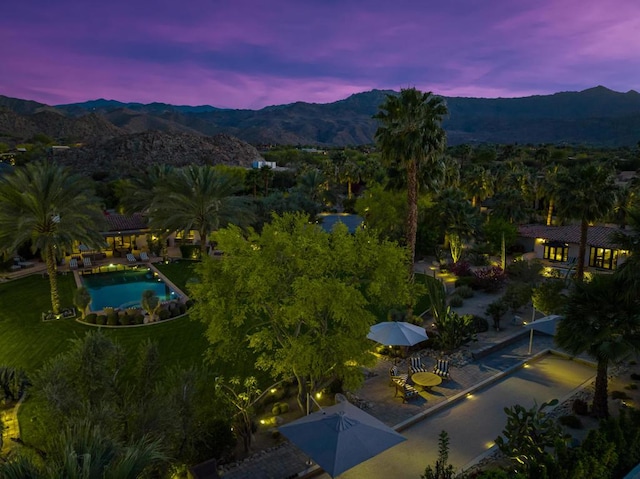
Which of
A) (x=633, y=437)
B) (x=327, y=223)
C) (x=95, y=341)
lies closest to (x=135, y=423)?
(x=95, y=341)

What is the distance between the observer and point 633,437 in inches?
445

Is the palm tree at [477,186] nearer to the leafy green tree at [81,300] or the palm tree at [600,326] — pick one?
the palm tree at [600,326]

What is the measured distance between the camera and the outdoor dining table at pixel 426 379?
15519mm

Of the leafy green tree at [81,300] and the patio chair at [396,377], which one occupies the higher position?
the leafy green tree at [81,300]

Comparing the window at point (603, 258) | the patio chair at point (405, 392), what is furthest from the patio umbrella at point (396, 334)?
the window at point (603, 258)

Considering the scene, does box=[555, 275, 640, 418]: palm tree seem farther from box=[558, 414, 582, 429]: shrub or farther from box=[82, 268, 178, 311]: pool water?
box=[82, 268, 178, 311]: pool water

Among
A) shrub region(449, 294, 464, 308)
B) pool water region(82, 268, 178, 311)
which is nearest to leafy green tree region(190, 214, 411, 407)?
shrub region(449, 294, 464, 308)

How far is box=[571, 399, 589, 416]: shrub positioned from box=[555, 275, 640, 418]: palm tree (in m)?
0.24

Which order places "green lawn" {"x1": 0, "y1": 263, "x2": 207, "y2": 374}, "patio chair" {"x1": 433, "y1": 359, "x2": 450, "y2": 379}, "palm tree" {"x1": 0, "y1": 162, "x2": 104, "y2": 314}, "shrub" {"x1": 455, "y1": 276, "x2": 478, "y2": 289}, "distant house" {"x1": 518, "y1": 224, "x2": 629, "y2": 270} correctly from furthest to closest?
1. "distant house" {"x1": 518, "y1": 224, "x2": 629, "y2": 270}
2. "shrub" {"x1": 455, "y1": 276, "x2": 478, "y2": 289}
3. "palm tree" {"x1": 0, "y1": 162, "x2": 104, "y2": 314}
4. "green lawn" {"x1": 0, "y1": 263, "x2": 207, "y2": 374}
5. "patio chair" {"x1": 433, "y1": 359, "x2": 450, "y2": 379}

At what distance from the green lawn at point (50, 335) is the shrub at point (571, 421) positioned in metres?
12.8

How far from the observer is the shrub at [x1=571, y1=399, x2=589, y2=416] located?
14.1 meters

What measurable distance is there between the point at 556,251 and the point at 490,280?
40.7 feet

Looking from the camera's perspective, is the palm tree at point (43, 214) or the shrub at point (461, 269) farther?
the shrub at point (461, 269)

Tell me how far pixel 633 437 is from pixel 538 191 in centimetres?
4762
